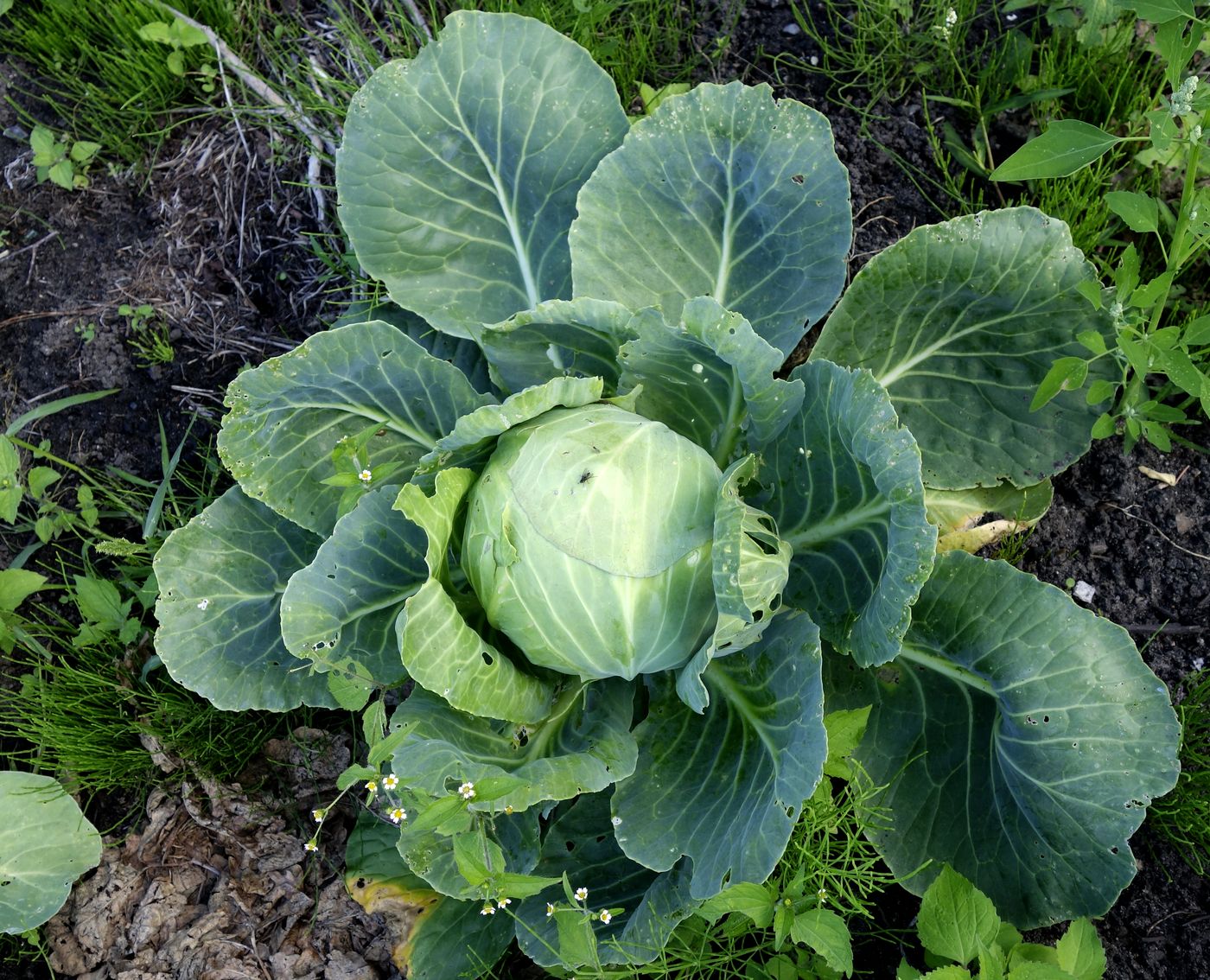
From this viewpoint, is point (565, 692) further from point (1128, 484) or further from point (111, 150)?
point (111, 150)

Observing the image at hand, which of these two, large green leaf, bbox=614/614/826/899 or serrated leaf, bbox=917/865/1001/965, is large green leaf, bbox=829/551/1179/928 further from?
large green leaf, bbox=614/614/826/899

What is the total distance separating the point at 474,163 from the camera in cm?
327

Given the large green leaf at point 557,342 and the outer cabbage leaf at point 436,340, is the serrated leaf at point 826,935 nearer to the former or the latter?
the large green leaf at point 557,342

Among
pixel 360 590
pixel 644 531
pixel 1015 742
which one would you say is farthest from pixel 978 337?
pixel 360 590

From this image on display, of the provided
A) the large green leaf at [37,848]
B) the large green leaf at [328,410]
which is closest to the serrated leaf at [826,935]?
the large green leaf at [328,410]

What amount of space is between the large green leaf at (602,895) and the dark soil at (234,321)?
791 millimetres

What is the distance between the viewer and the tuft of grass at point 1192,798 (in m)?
3.02

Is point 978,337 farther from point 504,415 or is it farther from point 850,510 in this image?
point 504,415

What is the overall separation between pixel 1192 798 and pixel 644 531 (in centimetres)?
191

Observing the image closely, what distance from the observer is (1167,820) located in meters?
3.12

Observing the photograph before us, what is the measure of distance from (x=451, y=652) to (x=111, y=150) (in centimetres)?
308

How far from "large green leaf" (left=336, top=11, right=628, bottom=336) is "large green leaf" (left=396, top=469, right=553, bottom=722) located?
78 centimetres

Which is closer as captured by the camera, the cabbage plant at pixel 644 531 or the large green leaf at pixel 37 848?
the cabbage plant at pixel 644 531

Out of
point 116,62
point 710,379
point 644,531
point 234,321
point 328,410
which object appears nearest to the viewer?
point 644,531
